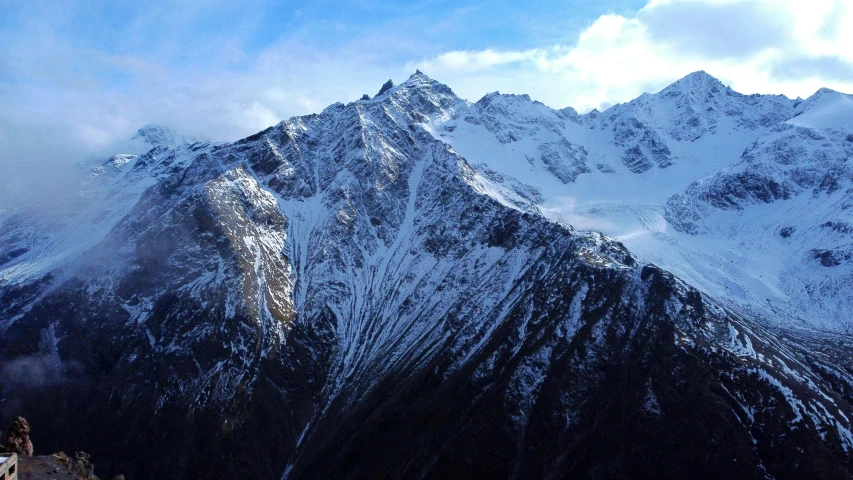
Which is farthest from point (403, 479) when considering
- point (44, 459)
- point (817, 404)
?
point (817, 404)

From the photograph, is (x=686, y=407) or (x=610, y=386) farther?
(x=610, y=386)

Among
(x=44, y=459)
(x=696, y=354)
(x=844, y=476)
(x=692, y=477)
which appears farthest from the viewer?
(x=696, y=354)

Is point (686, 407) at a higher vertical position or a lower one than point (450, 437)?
higher

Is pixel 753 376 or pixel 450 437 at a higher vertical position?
pixel 753 376

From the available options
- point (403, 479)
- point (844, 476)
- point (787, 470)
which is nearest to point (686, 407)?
point (787, 470)

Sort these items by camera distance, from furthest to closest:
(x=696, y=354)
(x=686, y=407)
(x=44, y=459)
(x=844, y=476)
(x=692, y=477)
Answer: (x=696, y=354)
(x=686, y=407)
(x=692, y=477)
(x=844, y=476)
(x=44, y=459)

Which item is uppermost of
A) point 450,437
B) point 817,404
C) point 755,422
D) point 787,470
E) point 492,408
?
point 817,404

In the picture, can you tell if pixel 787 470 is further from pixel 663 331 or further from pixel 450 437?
pixel 450 437

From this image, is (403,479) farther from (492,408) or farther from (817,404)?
(817,404)

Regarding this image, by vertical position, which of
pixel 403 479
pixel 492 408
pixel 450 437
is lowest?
pixel 403 479
